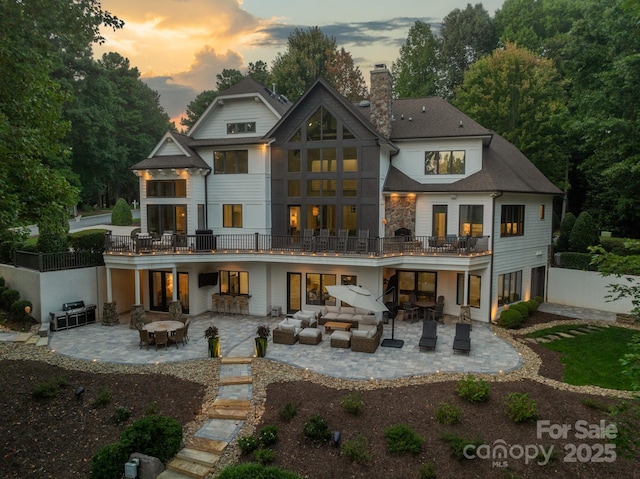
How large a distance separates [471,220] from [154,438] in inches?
654

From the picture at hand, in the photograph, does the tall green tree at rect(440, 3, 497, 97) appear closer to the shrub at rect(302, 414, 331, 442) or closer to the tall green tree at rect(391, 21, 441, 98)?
the tall green tree at rect(391, 21, 441, 98)

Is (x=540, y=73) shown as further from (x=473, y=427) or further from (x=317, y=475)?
→ (x=317, y=475)

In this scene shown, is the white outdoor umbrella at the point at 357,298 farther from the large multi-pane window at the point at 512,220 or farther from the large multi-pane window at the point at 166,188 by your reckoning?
the large multi-pane window at the point at 166,188

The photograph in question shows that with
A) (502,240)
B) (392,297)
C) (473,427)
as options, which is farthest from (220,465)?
(502,240)

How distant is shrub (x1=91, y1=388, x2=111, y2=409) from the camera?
34.4ft

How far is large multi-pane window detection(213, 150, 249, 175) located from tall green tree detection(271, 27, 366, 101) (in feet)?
67.9

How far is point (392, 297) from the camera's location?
20.0 meters

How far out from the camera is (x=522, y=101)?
93.7 feet

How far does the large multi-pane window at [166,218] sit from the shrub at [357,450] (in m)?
15.9

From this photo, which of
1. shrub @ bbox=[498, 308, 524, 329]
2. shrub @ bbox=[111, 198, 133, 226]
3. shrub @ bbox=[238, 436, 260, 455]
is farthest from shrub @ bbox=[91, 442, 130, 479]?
shrub @ bbox=[111, 198, 133, 226]

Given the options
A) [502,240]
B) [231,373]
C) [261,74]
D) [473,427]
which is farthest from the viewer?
[261,74]

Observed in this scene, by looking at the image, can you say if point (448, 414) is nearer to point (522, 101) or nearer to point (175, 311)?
point (175, 311)

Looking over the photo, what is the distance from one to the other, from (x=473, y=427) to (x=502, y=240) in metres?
12.5

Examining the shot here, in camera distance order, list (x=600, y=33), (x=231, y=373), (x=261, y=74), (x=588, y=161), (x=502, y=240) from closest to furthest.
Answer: (x=231, y=373) → (x=502, y=240) → (x=600, y=33) → (x=588, y=161) → (x=261, y=74)
